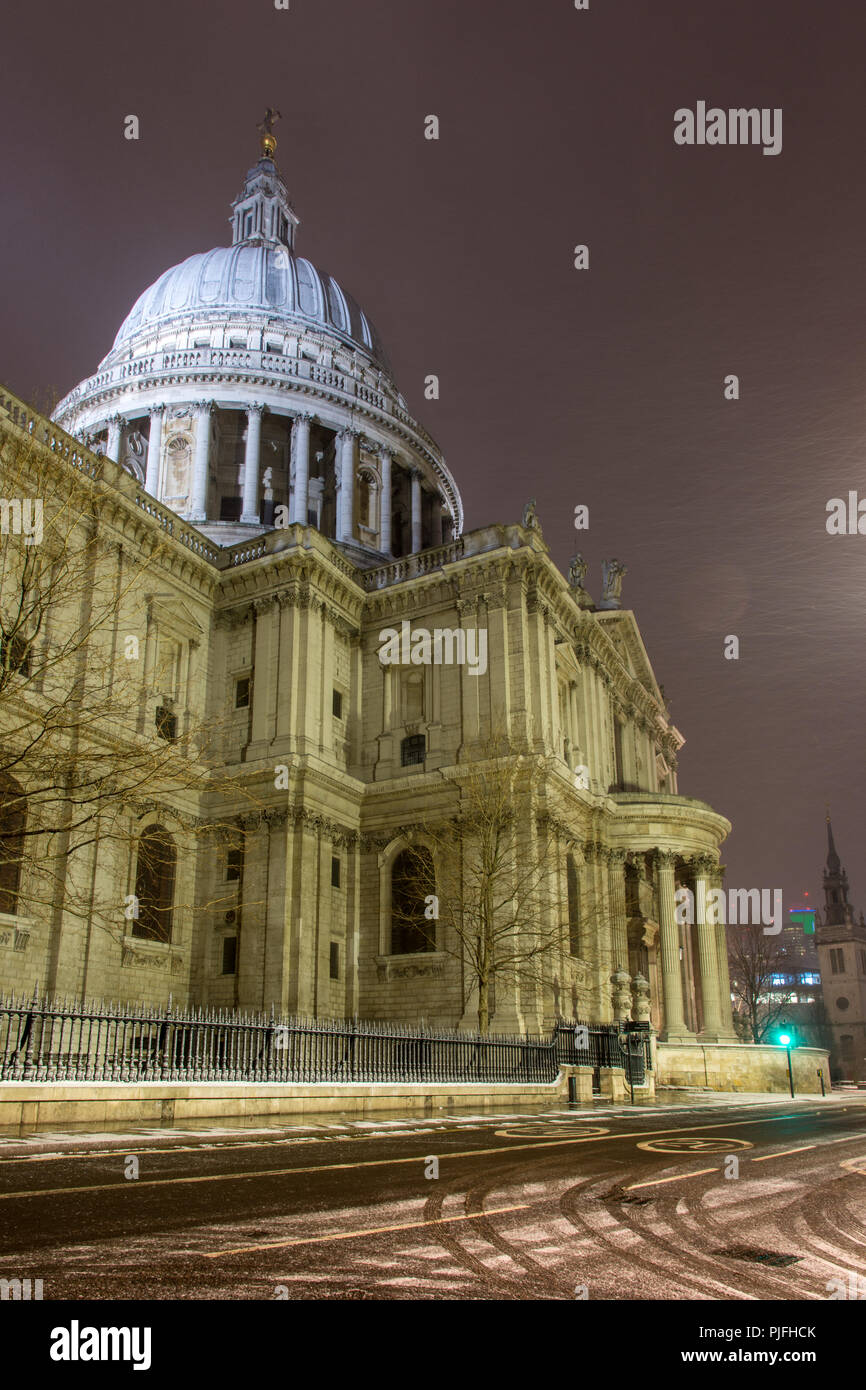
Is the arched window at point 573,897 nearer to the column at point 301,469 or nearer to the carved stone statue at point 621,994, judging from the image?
the carved stone statue at point 621,994

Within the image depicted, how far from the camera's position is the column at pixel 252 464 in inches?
2015

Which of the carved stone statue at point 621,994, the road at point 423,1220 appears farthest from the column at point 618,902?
the road at point 423,1220

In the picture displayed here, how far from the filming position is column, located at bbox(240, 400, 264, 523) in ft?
168

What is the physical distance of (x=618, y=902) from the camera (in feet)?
133

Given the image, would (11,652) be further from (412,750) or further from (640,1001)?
(640,1001)

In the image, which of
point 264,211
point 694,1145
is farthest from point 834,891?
point 694,1145

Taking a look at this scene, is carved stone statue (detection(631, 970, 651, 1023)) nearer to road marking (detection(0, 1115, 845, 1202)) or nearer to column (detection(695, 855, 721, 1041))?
column (detection(695, 855, 721, 1041))

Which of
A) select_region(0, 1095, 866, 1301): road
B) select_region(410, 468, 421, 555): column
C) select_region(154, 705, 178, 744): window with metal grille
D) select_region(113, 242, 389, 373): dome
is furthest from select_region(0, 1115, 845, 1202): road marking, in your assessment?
select_region(113, 242, 389, 373): dome

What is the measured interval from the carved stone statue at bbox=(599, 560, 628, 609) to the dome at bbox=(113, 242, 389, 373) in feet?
74.7

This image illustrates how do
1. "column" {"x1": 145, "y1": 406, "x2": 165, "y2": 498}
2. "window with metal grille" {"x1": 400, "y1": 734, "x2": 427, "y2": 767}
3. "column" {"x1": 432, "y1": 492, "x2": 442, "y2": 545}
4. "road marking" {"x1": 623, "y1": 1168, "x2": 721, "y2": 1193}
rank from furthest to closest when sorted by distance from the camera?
1. "column" {"x1": 432, "y1": 492, "x2": 442, "y2": 545}
2. "column" {"x1": 145, "y1": 406, "x2": 165, "y2": 498}
3. "window with metal grille" {"x1": 400, "y1": 734, "x2": 427, "y2": 767}
4. "road marking" {"x1": 623, "y1": 1168, "x2": 721, "y2": 1193}

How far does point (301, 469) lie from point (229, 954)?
28008mm

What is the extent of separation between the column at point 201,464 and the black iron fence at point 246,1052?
30.2m

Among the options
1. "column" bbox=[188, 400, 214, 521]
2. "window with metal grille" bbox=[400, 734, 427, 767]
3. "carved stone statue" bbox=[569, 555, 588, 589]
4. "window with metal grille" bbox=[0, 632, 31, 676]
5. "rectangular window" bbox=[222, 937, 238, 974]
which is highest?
"column" bbox=[188, 400, 214, 521]

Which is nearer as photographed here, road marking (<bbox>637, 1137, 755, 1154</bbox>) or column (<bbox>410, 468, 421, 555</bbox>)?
road marking (<bbox>637, 1137, 755, 1154</bbox>)
